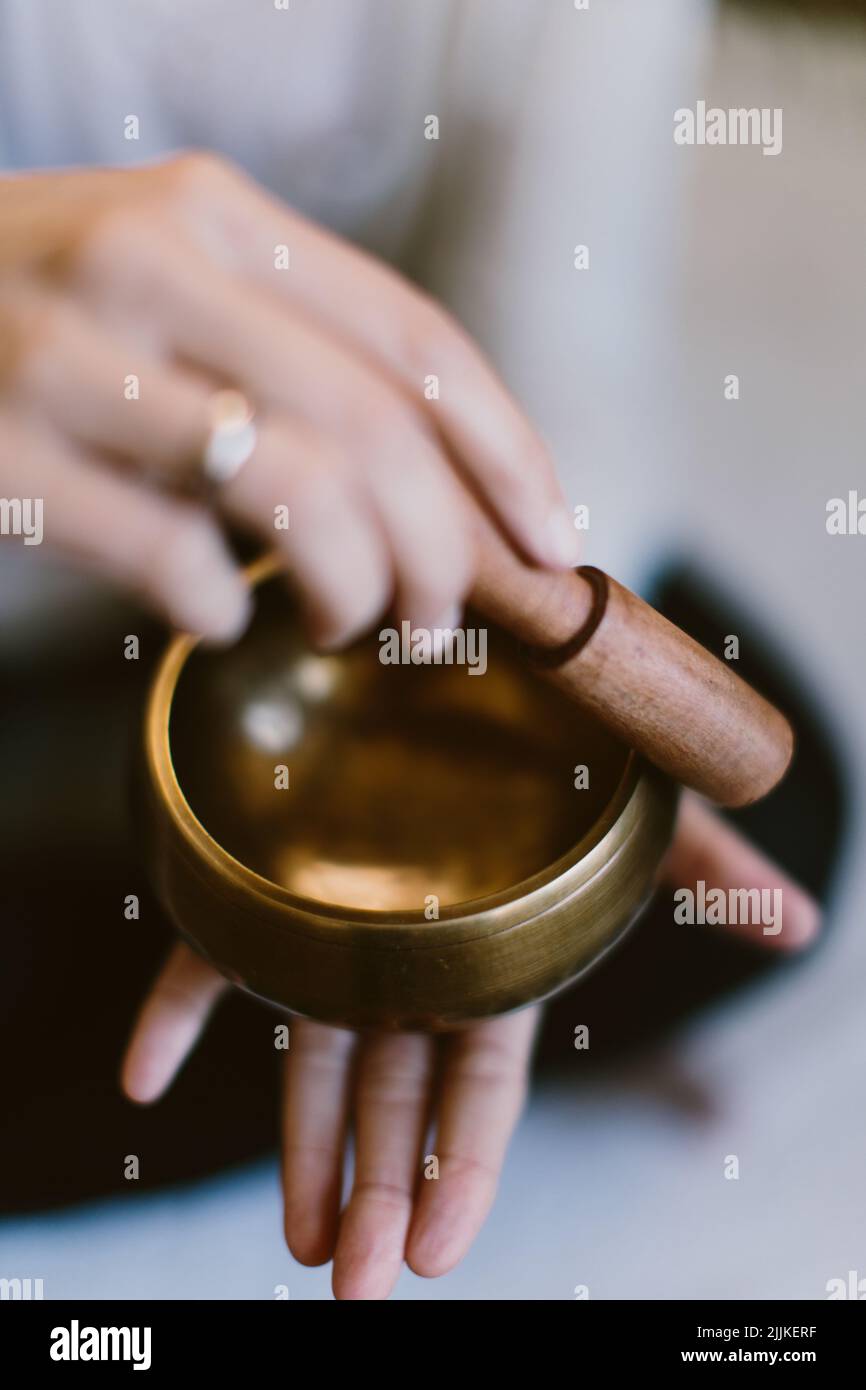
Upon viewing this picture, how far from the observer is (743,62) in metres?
1.21

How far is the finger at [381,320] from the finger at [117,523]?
0.30 ft

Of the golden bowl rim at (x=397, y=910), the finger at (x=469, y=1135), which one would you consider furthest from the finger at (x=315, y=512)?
the finger at (x=469, y=1135)

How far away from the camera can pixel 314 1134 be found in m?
0.61

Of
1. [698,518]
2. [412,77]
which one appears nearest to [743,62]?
[412,77]

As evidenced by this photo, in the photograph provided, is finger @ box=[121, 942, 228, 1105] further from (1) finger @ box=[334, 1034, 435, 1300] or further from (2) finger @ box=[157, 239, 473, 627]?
(2) finger @ box=[157, 239, 473, 627]

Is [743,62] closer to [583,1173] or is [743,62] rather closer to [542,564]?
[542,564]

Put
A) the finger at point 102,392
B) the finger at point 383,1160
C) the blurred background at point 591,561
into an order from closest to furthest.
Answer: the finger at point 102,392
the finger at point 383,1160
the blurred background at point 591,561

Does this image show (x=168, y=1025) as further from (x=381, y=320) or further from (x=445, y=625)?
(x=381, y=320)

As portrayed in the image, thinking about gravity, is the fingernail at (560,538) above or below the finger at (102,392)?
below

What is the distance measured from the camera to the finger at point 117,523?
396 mm

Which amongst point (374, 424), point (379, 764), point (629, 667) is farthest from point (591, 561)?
point (374, 424)

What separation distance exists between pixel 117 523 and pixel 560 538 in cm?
17

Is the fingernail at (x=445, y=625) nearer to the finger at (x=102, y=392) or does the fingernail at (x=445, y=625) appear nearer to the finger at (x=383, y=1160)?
the finger at (x=102, y=392)
